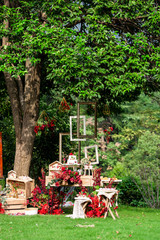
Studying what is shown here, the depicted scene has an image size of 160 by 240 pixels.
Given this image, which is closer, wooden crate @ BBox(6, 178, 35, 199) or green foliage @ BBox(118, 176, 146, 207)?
wooden crate @ BBox(6, 178, 35, 199)

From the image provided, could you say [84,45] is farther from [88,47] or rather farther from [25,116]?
[25,116]

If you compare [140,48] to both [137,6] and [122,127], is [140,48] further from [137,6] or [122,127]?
[122,127]

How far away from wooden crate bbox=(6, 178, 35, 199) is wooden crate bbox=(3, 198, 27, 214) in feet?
0.81

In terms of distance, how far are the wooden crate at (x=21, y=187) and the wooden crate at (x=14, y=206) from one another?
0.81 feet

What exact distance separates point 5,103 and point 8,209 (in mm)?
6808

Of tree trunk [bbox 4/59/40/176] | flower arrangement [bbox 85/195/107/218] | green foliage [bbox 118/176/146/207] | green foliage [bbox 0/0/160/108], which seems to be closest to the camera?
flower arrangement [bbox 85/195/107/218]

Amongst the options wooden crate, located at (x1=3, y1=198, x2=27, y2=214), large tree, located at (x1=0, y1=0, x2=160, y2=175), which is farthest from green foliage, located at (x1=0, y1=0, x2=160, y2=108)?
wooden crate, located at (x1=3, y1=198, x2=27, y2=214)

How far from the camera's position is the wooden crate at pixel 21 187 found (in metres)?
11.3

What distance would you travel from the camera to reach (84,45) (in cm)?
1080

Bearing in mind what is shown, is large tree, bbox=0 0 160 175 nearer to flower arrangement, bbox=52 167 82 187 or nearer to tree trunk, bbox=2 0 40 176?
tree trunk, bbox=2 0 40 176

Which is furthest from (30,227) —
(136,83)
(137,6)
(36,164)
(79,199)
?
(36,164)

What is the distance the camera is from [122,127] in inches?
1293

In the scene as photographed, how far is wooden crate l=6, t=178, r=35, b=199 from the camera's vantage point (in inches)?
445

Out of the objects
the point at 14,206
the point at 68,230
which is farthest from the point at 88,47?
the point at 68,230
